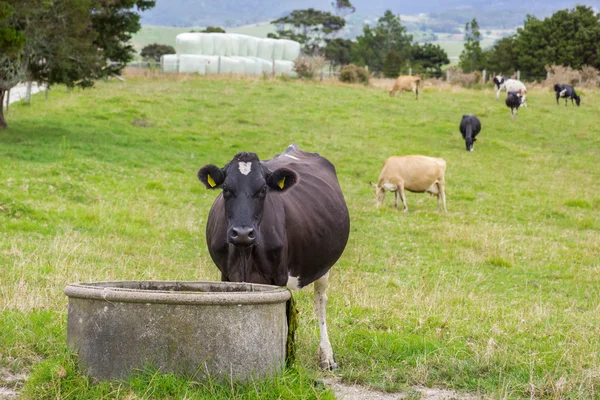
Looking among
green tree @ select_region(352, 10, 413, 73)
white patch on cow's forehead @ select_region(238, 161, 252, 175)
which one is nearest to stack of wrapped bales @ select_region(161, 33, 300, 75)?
green tree @ select_region(352, 10, 413, 73)

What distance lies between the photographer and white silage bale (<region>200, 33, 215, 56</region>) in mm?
73938

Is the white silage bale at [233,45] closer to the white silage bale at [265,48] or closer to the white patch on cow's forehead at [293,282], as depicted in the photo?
the white silage bale at [265,48]

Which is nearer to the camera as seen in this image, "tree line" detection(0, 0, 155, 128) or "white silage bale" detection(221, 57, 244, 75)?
"tree line" detection(0, 0, 155, 128)

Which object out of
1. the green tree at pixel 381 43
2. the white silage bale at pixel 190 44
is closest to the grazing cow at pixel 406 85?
the white silage bale at pixel 190 44

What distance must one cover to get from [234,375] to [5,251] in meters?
6.66

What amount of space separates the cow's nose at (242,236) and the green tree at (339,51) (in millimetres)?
99789

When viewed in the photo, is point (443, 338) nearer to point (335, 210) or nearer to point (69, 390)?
point (335, 210)

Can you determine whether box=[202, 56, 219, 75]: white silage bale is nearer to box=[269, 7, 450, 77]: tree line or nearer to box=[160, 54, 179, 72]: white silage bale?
box=[160, 54, 179, 72]: white silage bale

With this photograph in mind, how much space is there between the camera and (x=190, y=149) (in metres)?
27.7

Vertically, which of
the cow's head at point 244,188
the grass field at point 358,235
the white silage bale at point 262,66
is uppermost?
the white silage bale at point 262,66

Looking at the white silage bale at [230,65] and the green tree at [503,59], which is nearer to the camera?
the white silage bale at [230,65]

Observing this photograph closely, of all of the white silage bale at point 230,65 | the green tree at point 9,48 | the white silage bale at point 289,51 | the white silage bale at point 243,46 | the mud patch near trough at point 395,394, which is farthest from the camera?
the white silage bale at point 289,51

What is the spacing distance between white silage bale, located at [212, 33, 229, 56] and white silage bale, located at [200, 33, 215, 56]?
220 mm

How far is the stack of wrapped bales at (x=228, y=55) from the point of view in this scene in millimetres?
68250
